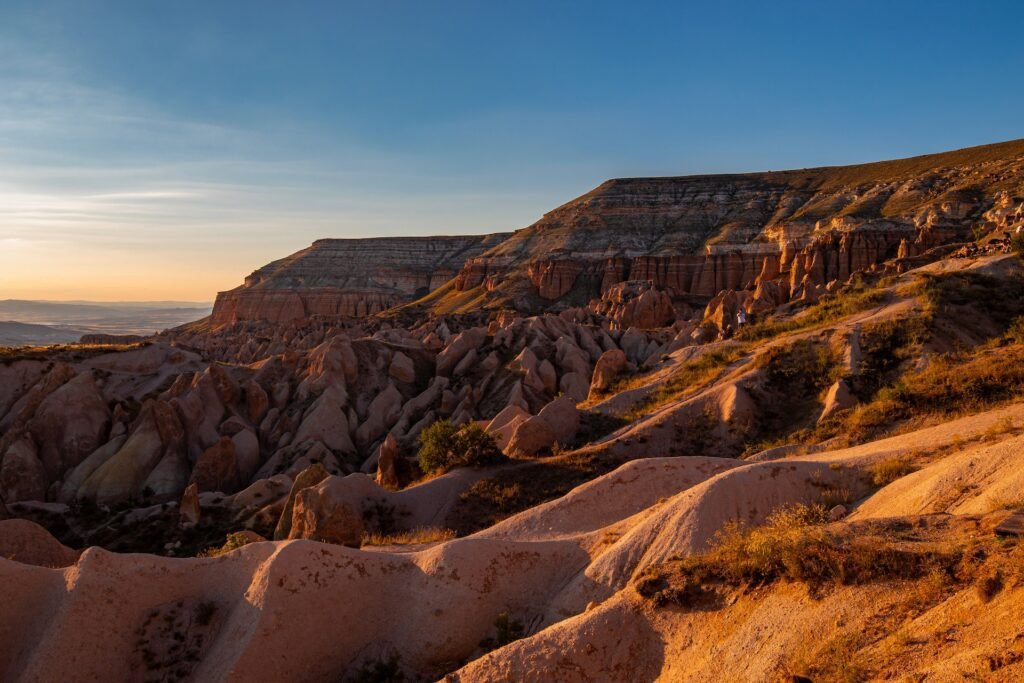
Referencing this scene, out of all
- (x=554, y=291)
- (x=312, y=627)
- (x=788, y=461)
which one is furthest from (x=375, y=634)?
(x=554, y=291)

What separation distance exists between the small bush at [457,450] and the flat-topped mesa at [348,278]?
102054 millimetres

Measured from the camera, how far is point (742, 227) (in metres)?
100

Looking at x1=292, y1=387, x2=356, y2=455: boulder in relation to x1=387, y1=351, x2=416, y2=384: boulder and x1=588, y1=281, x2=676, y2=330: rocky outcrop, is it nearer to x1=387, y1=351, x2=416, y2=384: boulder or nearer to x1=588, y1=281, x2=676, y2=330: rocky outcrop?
x1=387, y1=351, x2=416, y2=384: boulder

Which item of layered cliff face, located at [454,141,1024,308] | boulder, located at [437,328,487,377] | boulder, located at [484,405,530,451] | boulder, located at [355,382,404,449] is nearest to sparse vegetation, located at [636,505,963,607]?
boulder, located at [484,405,530,451]

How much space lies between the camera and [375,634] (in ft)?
30.5

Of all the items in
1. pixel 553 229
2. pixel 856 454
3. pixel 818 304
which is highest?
pixel 553 229

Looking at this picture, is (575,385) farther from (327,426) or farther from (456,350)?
(327,426)

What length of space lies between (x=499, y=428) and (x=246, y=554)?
15288 millimetres

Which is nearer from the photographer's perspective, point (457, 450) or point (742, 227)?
point (457, 450)

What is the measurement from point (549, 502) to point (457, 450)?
602 centimetres

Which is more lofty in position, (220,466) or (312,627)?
(312,627)

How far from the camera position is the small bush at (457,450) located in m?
18.8

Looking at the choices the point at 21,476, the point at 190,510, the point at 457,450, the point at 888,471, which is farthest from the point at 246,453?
the point at 888,471

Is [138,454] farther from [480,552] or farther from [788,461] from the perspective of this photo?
[788,461]
